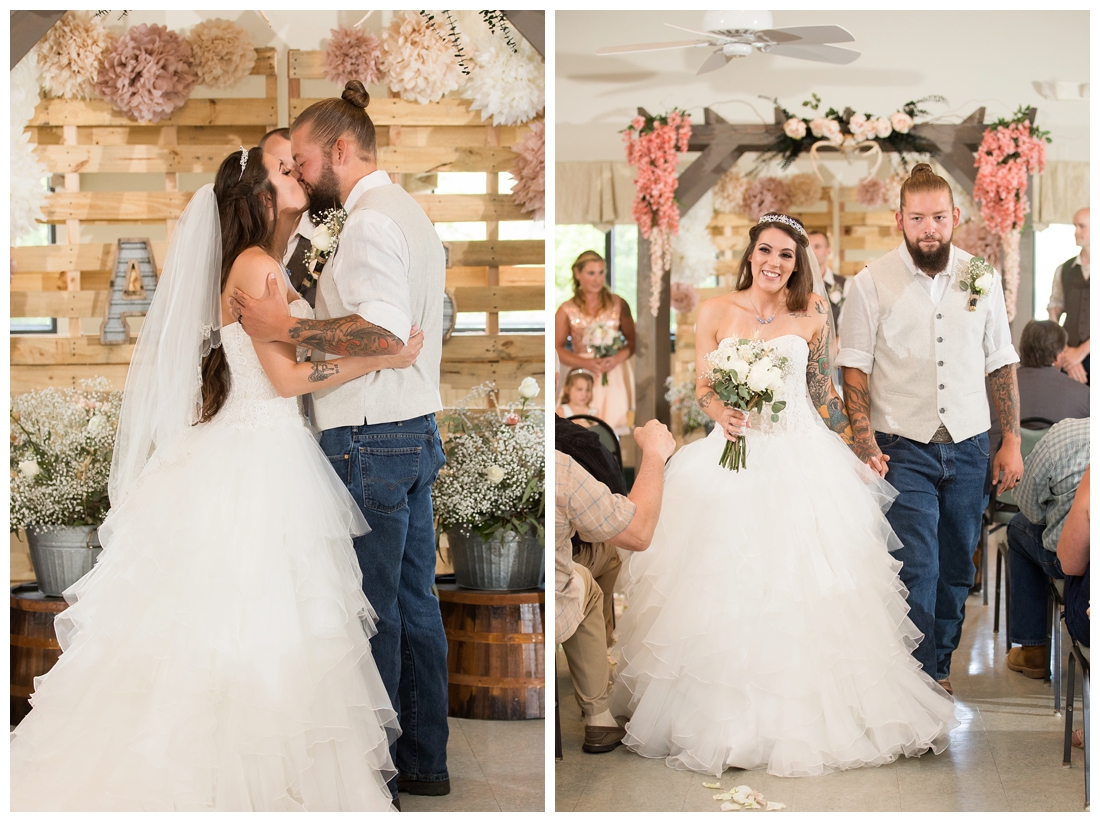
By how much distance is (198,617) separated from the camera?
2494 mm

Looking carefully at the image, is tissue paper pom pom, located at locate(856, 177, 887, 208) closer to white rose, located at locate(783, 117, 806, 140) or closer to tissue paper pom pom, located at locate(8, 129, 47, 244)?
white rose, located at locate(783, 117, 806, 140)

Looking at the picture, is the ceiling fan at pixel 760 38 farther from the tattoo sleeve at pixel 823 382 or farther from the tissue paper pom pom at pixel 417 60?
the tattoo sleeve at pixel 823 382

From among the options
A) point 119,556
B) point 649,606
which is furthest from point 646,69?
point 119,556

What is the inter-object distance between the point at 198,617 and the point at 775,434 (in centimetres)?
177

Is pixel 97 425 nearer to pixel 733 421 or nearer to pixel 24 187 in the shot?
pixel 24 187

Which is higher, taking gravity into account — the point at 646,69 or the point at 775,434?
the point at 646,69

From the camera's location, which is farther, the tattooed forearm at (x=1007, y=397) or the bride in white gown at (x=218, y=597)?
the tattooed forearm at (x=1007, y=397)

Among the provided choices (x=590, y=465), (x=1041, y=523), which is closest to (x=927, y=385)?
(x=1041, y=523)

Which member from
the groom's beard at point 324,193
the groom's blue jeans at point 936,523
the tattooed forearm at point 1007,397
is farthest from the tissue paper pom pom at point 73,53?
the tattooed forearm at point 1007,397

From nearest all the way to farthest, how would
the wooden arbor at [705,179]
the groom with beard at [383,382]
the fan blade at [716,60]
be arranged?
the groom with beard at [383,382] → the fan blade at [716,60] → the wooden arbor at [705,179]

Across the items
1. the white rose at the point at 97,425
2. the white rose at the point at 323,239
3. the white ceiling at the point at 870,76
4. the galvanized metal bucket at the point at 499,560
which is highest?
the white ceiling at the point at 870,76

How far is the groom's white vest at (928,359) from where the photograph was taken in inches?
128
